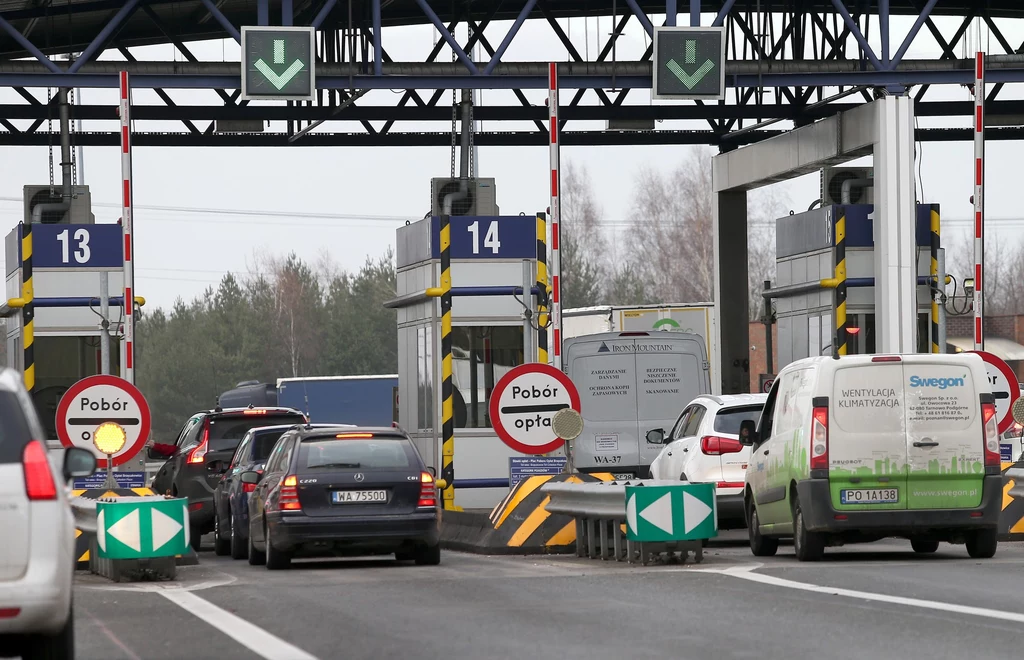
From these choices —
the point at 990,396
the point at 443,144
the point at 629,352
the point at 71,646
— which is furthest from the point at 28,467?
the point at 443,144

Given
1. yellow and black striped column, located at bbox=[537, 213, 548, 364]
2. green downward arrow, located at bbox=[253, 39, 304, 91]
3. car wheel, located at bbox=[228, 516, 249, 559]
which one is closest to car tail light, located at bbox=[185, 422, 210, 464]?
car wheel, located at bbox=[228, 516, 249, 559]

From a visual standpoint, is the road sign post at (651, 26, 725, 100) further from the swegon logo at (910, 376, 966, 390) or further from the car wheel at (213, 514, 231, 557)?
the swegon logo at (910, 376, 966, 390)

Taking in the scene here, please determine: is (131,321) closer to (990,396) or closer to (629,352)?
(629,352)

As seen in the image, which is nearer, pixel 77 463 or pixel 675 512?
pixel 77 463

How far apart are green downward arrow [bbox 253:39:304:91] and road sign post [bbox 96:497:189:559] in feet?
33.4

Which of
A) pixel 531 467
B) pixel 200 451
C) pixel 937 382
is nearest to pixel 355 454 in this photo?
pixel 531 467

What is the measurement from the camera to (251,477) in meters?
19.8

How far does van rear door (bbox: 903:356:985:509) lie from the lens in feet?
51.5

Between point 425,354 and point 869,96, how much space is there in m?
11.9

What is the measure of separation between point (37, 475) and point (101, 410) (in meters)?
10.3

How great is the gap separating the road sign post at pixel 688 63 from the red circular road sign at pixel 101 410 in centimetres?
939

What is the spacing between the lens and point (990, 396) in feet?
52.0

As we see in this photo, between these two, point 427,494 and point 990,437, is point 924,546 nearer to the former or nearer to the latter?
point 990,437

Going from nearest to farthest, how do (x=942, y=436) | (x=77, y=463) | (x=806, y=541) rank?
(x=77, y=463), (x=942, y=436), (x=806, y=541)
